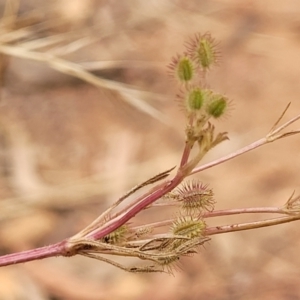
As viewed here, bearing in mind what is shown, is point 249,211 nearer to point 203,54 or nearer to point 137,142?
point 203,54

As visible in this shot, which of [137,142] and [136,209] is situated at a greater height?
[137,142]

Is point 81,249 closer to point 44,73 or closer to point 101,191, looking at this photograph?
point 101,191

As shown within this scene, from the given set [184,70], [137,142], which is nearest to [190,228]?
[184,70]

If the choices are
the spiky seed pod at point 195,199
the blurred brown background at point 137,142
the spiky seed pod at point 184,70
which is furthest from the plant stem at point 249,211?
the blurred brown background at point 137,142

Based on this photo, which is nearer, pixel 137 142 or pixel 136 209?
pixel 136 209

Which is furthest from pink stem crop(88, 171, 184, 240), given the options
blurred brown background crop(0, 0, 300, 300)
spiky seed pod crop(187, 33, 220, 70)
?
blurred brown background crop(0, 0, 300, 300)

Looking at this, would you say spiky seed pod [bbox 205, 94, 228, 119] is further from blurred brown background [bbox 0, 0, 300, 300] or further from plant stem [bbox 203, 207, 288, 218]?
blurred brown background [bbox 0, 0, 300, 300]

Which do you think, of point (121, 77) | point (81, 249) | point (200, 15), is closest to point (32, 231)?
point (121, 77)
